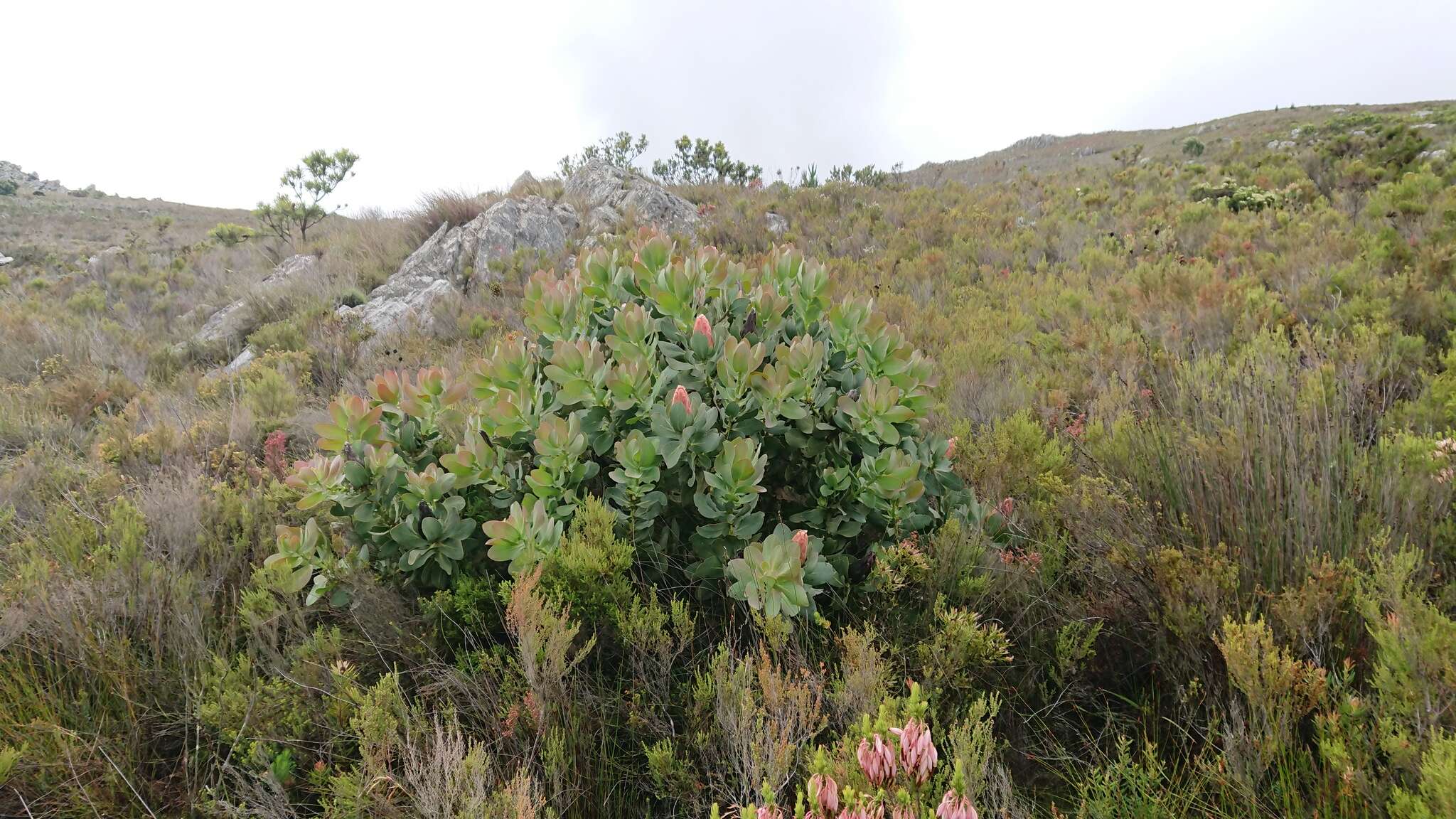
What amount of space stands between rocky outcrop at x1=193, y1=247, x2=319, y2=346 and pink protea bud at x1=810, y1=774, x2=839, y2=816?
9232mm

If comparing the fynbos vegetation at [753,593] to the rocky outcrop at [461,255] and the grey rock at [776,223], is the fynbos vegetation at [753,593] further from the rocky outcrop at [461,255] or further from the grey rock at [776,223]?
the grey rock at [776,223]

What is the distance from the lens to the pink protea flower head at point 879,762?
118 centimetres

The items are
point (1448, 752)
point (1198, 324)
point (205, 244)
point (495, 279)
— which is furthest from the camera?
point (205, 244)

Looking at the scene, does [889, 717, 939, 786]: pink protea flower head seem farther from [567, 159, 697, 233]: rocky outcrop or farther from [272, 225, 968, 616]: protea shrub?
[567, 159, 697, 233]: rocky outcrop

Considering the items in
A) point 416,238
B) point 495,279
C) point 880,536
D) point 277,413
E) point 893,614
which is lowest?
point 893,614

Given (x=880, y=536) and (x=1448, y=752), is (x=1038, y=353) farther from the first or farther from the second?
(x=1448, y=752)

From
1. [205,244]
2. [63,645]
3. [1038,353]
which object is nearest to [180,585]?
[63,645]

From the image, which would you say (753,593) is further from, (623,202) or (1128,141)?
(1128,141)

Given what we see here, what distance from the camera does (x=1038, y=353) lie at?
16.5 ft

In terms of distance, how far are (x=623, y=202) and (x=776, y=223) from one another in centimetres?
276

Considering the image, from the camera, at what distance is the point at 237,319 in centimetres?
830

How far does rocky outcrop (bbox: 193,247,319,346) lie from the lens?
8.05 metres

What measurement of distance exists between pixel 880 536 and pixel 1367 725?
1.25 meters

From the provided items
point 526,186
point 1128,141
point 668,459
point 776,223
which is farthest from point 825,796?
point 1128,141
